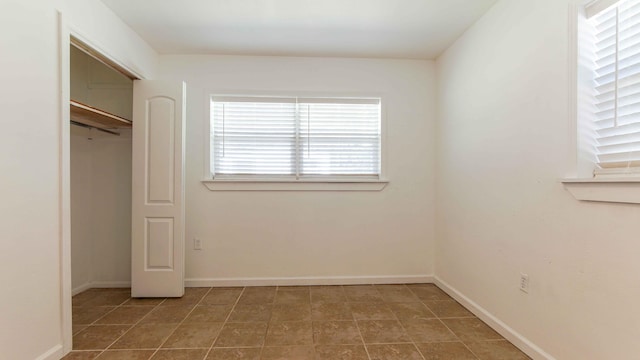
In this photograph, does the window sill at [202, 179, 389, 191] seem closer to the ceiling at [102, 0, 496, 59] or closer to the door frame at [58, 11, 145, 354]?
the door frame at [58, 11, 145, 354]

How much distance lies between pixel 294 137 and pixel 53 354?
248 cm

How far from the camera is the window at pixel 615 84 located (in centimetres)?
130

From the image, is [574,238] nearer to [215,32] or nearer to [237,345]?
[237,345]

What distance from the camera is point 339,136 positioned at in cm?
312

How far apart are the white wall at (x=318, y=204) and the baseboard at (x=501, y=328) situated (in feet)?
1.83

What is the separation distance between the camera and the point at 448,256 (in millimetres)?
2818

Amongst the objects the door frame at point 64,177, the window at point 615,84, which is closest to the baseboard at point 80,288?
the door frame at point 64,177

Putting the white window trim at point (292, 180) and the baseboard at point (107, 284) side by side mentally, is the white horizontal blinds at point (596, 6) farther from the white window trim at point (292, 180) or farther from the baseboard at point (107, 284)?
the baseboard at point (107, 284)

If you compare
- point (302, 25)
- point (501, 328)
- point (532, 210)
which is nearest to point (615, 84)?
point (532, 210)

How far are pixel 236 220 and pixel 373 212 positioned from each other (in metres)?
1.51

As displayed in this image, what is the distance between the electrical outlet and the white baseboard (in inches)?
119

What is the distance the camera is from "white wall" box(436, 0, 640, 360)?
1.35 metres

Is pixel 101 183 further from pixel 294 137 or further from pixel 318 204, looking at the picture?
pixel 318 204

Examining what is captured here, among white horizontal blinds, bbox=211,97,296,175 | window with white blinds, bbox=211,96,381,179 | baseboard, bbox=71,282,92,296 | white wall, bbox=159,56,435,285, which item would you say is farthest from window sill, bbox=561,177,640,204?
baseboard, bbox=71,282,92,296
